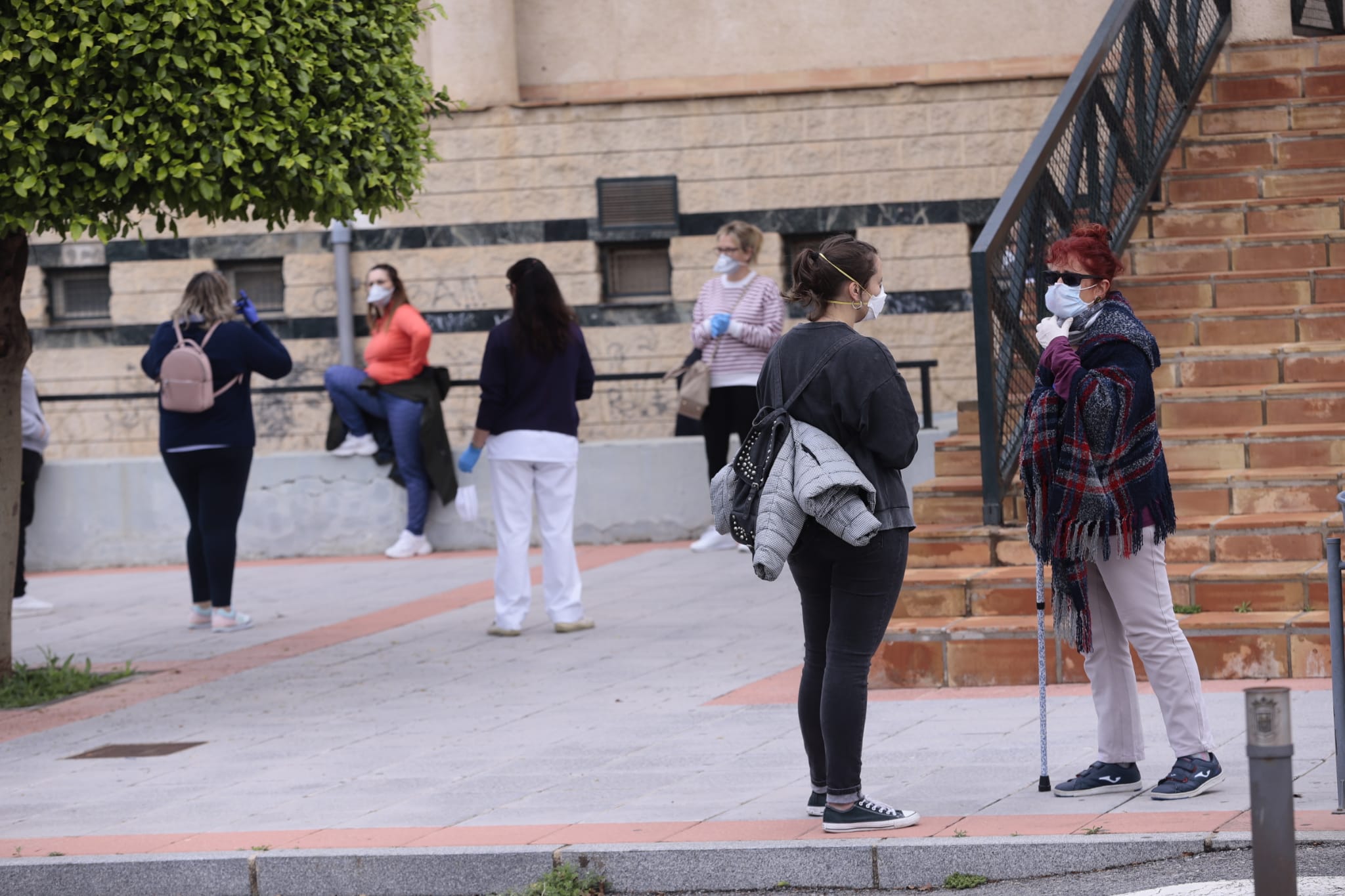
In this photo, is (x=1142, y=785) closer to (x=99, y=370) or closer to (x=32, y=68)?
(x=32, y=68)

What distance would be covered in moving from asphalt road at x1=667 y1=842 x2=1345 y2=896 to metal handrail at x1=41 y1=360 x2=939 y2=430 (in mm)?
8552

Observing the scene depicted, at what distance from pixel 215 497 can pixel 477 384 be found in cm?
413

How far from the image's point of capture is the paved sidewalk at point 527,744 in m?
6.35

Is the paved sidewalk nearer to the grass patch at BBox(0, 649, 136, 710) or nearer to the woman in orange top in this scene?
the grass patch at BBox(0, 649, 136, 710)

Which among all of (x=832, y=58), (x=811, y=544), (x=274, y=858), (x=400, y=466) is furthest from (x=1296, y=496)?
(x=832, y=58)

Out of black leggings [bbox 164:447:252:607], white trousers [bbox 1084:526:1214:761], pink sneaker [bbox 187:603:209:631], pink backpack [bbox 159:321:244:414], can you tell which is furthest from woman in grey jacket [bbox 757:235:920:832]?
pink sneaker [bbox 187:603:209:631]

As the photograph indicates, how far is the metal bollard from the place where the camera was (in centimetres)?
418

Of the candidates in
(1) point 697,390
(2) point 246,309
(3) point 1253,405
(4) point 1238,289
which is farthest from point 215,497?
(4) point 1238,289

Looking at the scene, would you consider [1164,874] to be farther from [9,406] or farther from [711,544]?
[711,544]

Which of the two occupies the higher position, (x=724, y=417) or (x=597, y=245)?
(x=597, y=245)

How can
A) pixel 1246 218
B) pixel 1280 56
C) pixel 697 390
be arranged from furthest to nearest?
pixel 697 390 < pixel 1280 56 < pixel 1246 218

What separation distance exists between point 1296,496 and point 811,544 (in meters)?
3.93

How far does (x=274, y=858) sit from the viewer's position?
20.5 ft

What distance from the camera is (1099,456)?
6.20 metres
